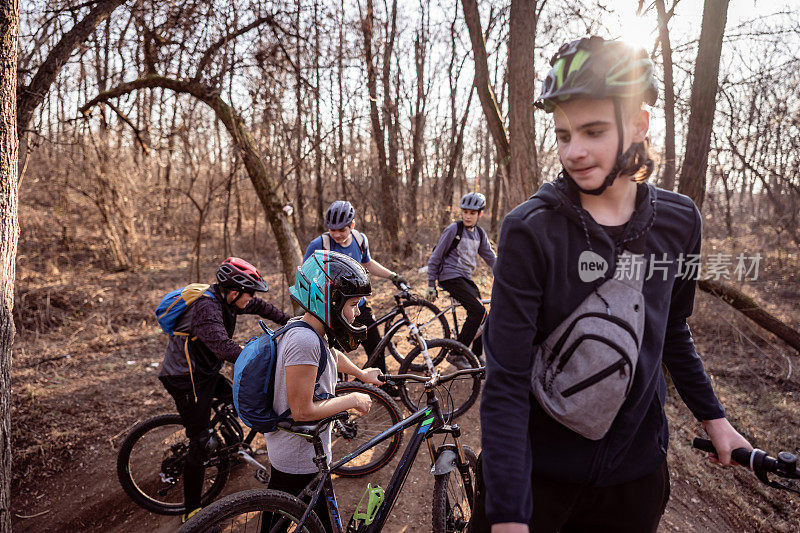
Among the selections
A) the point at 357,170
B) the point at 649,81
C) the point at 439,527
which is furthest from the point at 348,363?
the point at 357,170

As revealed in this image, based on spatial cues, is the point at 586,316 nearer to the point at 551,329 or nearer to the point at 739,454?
the point at 551,329

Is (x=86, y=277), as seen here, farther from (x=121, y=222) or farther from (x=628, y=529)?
(x=628, y=529)

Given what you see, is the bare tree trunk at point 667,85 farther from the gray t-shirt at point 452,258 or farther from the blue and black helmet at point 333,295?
the blue and black helmet at point 333,295

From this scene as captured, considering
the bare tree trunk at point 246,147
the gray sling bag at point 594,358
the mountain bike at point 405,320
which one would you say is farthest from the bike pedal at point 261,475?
the bare tree trunk at point 246,147

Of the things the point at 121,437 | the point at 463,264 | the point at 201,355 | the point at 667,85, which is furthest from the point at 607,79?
the point at 667,85

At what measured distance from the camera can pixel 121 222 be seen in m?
13.1

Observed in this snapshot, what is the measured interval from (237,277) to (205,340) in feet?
1.75

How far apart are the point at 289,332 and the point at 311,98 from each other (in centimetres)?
1324

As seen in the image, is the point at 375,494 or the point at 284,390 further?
the point at 375,494

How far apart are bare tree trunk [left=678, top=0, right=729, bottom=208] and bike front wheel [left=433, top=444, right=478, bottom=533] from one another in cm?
538

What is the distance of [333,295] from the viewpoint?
2271 millimetres

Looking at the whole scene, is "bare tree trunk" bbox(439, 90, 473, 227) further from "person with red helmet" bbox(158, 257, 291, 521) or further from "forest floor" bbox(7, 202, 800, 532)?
"person with red helmet" bbox(158, 257, 291, 521)

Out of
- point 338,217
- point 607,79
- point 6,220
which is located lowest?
point 6,220

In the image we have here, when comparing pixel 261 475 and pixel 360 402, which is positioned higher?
pixel 360 402
